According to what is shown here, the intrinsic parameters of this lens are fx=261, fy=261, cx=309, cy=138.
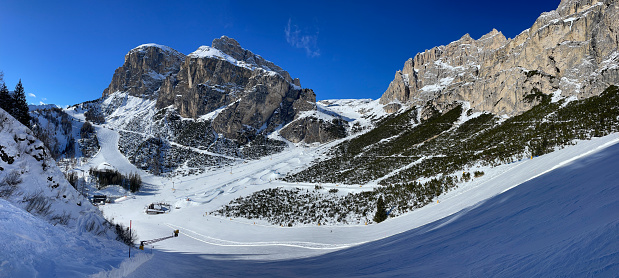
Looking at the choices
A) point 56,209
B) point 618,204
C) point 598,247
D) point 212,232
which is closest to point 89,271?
point 56,209

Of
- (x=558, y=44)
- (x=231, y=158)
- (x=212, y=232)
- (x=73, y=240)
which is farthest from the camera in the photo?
(x=231, y=158)

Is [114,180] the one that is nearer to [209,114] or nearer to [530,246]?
[209,114]

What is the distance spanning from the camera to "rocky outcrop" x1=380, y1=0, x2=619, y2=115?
50438 millimetres

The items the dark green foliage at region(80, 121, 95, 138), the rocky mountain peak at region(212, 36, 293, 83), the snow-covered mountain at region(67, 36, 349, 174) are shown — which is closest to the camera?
the snow-covered mountain at region(67, 36, 349, 174)

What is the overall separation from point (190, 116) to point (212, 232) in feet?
396

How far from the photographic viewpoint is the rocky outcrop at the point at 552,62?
165ft

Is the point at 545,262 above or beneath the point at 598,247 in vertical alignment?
beneath

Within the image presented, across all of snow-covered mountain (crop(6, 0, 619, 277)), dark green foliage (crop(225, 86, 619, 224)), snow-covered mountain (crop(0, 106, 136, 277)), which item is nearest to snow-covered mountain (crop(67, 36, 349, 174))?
snow-covered mountain (crop(6, 0, 619, 277))

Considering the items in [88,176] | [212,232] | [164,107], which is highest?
[164,107]

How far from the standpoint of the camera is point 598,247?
177 cm

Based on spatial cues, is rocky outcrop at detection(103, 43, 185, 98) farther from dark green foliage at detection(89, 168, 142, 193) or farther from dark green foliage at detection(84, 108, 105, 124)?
dark green foliage at detection(89, 168, 142, 193)

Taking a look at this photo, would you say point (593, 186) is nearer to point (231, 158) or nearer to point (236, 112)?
point (231, 158)

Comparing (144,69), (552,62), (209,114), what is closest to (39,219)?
(552,62)

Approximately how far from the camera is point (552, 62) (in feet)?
198
